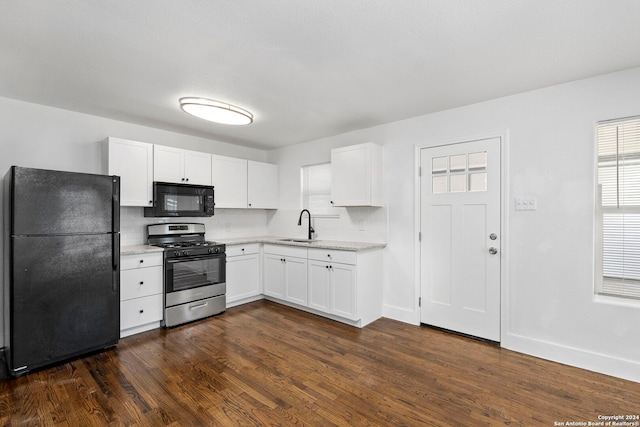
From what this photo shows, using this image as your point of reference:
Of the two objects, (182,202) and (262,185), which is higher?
(262,185)

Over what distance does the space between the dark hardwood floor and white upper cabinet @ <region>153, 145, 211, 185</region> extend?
187 centimetres

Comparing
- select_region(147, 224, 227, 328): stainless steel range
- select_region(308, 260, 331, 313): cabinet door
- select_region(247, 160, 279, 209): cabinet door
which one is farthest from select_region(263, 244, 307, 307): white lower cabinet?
select_region(247, 160, 279, 209): cabinet door

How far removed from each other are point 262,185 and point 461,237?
9.95 feet

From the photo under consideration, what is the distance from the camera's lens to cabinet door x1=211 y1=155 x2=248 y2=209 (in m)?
4.30

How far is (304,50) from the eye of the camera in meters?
2.10

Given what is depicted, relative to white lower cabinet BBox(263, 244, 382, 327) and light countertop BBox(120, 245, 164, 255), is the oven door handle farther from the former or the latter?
white lower cabinet BBox(263, 244, 382, 327)

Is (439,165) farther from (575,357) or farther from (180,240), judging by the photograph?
(180,240)

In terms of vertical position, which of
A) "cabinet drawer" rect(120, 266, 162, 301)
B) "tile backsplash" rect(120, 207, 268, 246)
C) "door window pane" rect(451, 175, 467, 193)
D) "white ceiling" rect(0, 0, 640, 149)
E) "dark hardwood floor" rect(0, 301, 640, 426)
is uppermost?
"white ceiling" rect(0, 0, 640, 149)

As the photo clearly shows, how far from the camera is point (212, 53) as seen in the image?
7.03ft

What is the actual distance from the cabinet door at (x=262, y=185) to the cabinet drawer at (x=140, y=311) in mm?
1889

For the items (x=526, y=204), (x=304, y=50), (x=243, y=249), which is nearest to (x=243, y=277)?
(x=243, y=249)

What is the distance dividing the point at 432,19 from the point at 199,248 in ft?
10.7

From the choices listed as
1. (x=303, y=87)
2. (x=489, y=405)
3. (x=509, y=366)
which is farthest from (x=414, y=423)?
(x=303, y=87)

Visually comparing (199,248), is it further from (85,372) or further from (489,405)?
(489,405)
